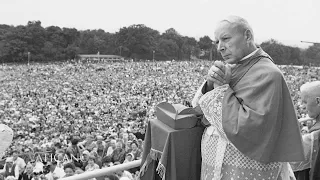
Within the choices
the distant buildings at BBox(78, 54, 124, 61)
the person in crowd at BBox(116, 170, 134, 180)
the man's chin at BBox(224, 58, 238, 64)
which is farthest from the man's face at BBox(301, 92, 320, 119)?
the distant buildings at BBox(78, 54, 124, 61)

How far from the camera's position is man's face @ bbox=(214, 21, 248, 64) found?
4.75 ft

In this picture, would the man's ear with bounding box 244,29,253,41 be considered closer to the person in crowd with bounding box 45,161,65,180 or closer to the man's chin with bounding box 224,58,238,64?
the man's chin with bounding box 224,58,238,64

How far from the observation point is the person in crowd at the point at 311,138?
6.40 feet

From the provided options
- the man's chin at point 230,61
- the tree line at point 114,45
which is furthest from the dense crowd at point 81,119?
the tree line at point 114,45

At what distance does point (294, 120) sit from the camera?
137cm

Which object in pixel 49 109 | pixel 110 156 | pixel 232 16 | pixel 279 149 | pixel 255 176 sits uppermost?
pixel 232 16

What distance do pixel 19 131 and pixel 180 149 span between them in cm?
1331

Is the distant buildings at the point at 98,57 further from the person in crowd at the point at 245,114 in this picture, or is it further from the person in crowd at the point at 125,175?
the person in crowd at the point at 245,114

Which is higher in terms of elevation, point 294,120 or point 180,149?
point 294,120

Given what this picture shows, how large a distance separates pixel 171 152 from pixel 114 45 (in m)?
71.4

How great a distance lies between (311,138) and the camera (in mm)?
2037

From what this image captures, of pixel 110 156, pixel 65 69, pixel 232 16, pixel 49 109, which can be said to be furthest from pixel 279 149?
pixel 65 69

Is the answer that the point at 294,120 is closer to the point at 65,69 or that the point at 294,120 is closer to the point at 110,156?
the point at 110,156

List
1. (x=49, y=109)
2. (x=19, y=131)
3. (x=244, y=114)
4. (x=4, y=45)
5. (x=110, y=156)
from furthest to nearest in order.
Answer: (x=4, y=45), (x=49, y=109), (x=19, y=131), (x=110, y=156), (x=244, y=114)
